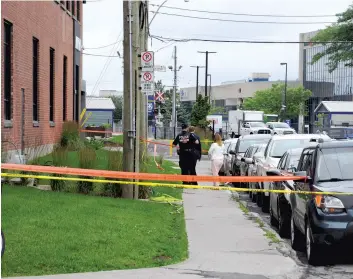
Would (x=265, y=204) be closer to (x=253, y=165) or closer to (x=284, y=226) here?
(x=253, y=165)

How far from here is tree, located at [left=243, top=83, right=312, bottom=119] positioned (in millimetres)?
93062

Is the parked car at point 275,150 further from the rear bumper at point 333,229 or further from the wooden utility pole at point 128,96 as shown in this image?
the rear bumper at point 333,229

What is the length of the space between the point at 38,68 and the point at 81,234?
1353 centimetres

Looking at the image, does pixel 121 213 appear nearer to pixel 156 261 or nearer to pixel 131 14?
pixel 156 261

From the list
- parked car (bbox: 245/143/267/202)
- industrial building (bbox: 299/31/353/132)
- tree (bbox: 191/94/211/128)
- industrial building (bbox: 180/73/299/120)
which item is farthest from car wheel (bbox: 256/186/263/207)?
industrial building (bbox: 180/73/299/120)

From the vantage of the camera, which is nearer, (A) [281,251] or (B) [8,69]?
(A) [281,251]

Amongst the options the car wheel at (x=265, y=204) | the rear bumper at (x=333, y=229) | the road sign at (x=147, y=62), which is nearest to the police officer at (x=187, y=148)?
the car wheel at (x=265, y=204)

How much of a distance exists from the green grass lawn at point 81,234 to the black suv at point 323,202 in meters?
1.68

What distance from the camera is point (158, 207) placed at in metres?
12.0

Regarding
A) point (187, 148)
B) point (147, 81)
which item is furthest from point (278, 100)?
point (147, 81)

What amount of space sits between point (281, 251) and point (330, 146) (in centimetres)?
168

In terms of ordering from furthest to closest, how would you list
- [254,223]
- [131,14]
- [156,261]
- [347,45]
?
[347,45] → [131,14] → [254,223] → [156,261]

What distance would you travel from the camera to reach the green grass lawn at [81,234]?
6926 millimetres

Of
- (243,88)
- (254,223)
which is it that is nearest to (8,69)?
(254,223)
